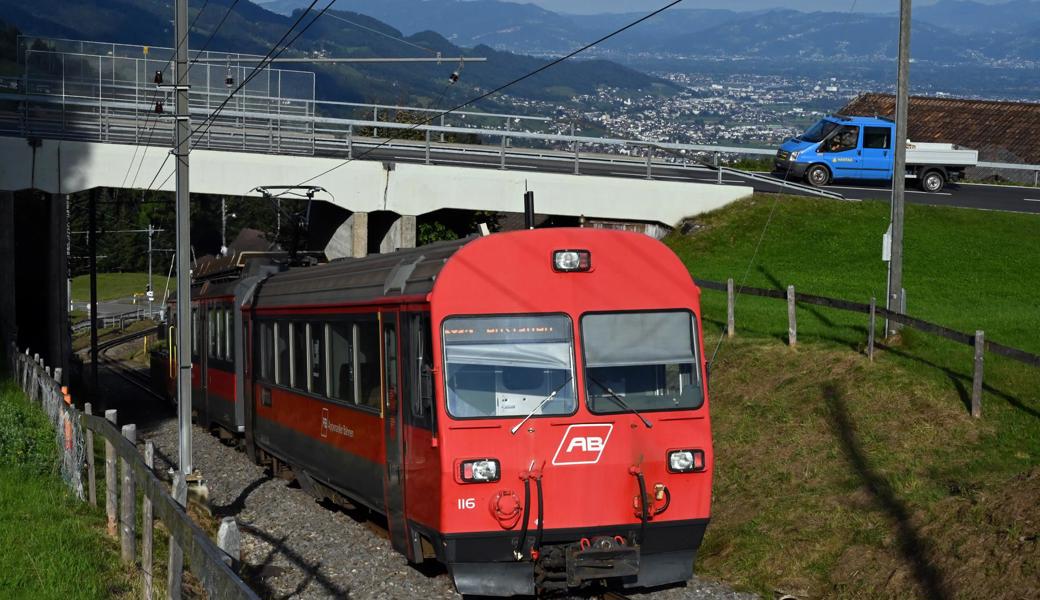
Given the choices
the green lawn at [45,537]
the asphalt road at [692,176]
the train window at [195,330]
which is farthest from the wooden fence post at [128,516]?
the asphalt road at [692,176]

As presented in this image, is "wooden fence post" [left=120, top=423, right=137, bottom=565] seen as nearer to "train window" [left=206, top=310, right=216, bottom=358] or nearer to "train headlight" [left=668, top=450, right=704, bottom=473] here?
"train headlight" [left=668, top=450, right=704, bottom=473]

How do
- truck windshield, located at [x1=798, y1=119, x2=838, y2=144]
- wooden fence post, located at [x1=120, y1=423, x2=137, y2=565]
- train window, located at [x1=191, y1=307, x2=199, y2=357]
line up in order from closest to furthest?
wooden fence post, located at [x1=120, y1=423, x2=137, y2=565], train window, located at [x1=191, y1=307, x2=199, y2=357], truck windshield, located at [x1=798, y1=119, x2=838, y2=144]

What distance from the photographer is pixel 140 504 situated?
47.1 ft

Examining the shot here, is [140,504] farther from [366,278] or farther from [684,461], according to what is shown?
[684,461]

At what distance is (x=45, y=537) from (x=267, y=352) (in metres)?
7.19

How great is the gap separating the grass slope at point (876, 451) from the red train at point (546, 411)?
194cm

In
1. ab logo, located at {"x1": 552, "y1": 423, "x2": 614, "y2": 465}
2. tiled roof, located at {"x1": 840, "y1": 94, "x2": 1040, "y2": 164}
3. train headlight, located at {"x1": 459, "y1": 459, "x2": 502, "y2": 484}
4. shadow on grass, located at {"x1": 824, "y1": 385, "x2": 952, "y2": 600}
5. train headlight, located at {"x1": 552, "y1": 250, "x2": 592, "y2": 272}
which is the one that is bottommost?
shadow on grass, located at {"x1": 824, "y1": 385, "x2": 952, "y2": 600}

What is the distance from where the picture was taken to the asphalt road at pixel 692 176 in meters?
37.3

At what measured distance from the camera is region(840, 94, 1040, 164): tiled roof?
55.8 meters

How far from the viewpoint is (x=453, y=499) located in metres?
10.6

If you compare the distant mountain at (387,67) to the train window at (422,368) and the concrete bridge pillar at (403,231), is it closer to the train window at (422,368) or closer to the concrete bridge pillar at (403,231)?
the concrete bridge pillar at (403,231)

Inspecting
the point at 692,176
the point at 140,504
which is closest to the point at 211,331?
the point at 140,504

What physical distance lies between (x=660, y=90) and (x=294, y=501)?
265 feet

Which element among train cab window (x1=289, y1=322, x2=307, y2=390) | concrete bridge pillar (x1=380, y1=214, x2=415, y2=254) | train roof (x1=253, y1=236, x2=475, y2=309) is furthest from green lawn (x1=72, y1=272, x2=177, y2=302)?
train cab window (x1=289, y1=322, x2=307, y2=390)
